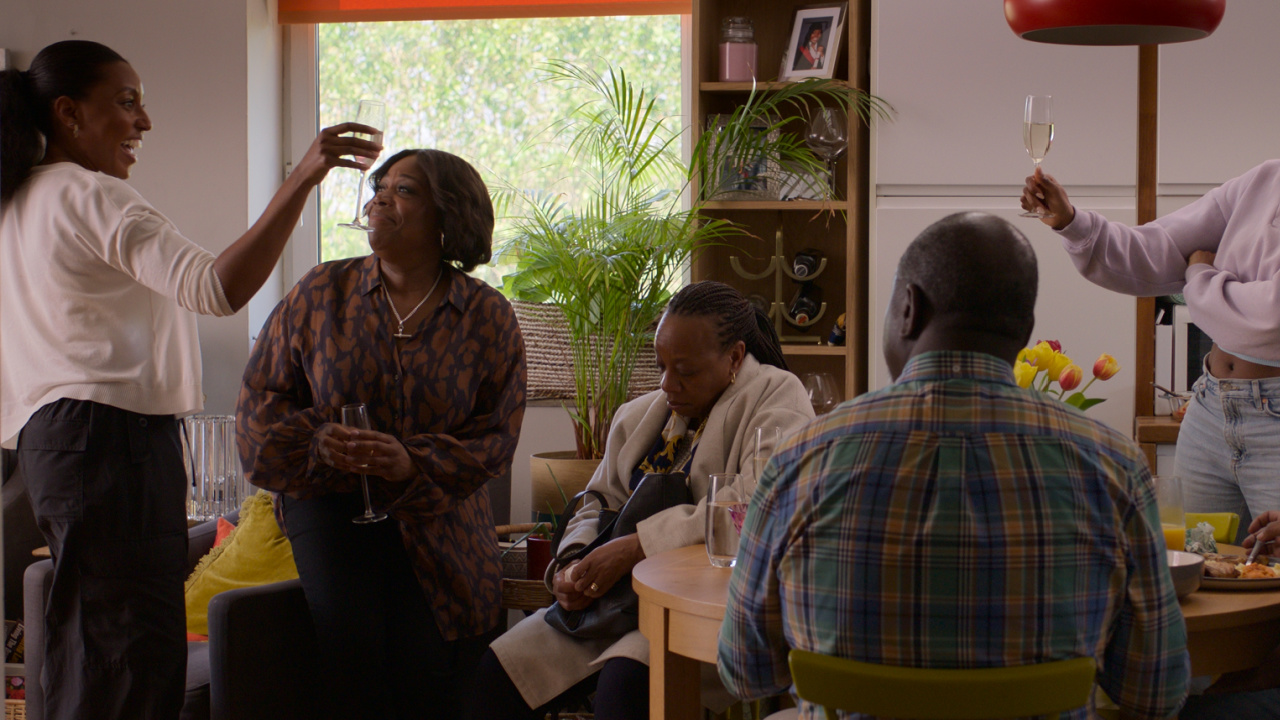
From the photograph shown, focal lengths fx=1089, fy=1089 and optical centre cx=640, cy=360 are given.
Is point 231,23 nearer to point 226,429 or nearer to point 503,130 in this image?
point 503,130

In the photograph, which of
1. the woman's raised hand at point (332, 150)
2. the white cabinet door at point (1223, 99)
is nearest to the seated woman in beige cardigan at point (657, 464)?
Answer: the woman's raised hand at point (332, 150)

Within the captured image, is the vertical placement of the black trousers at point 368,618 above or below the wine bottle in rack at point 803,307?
below

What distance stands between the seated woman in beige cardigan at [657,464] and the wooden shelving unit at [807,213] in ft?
→ 3.42

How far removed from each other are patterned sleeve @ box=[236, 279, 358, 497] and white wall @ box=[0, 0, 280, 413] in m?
1.61

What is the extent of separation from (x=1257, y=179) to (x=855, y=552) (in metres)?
1.55

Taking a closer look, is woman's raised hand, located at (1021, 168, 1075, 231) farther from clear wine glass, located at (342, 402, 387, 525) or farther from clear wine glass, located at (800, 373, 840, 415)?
A: clear wine glass, located at (342, 402, 387, 525)

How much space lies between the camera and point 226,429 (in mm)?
3223

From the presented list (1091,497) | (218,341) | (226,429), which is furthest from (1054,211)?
(218,341)

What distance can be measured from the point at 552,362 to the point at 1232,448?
1.96m

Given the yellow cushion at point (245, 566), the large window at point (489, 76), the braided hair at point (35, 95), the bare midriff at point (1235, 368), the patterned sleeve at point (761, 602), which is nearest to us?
the patterned sleeve at point (761, 602)

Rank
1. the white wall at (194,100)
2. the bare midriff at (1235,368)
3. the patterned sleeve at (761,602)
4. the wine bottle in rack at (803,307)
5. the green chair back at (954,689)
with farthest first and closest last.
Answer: the white wall at (194,100), the wine bottle in rack at (803,307), the bare midriff at (1235,368), the patterned sleeve at (761,602), the green chair back at (954,689)

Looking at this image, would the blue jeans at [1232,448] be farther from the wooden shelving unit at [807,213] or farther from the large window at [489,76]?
the large window at [489,76]

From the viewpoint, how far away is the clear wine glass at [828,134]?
334cm

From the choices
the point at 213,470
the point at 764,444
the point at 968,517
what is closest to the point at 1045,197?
the point at 764,444
